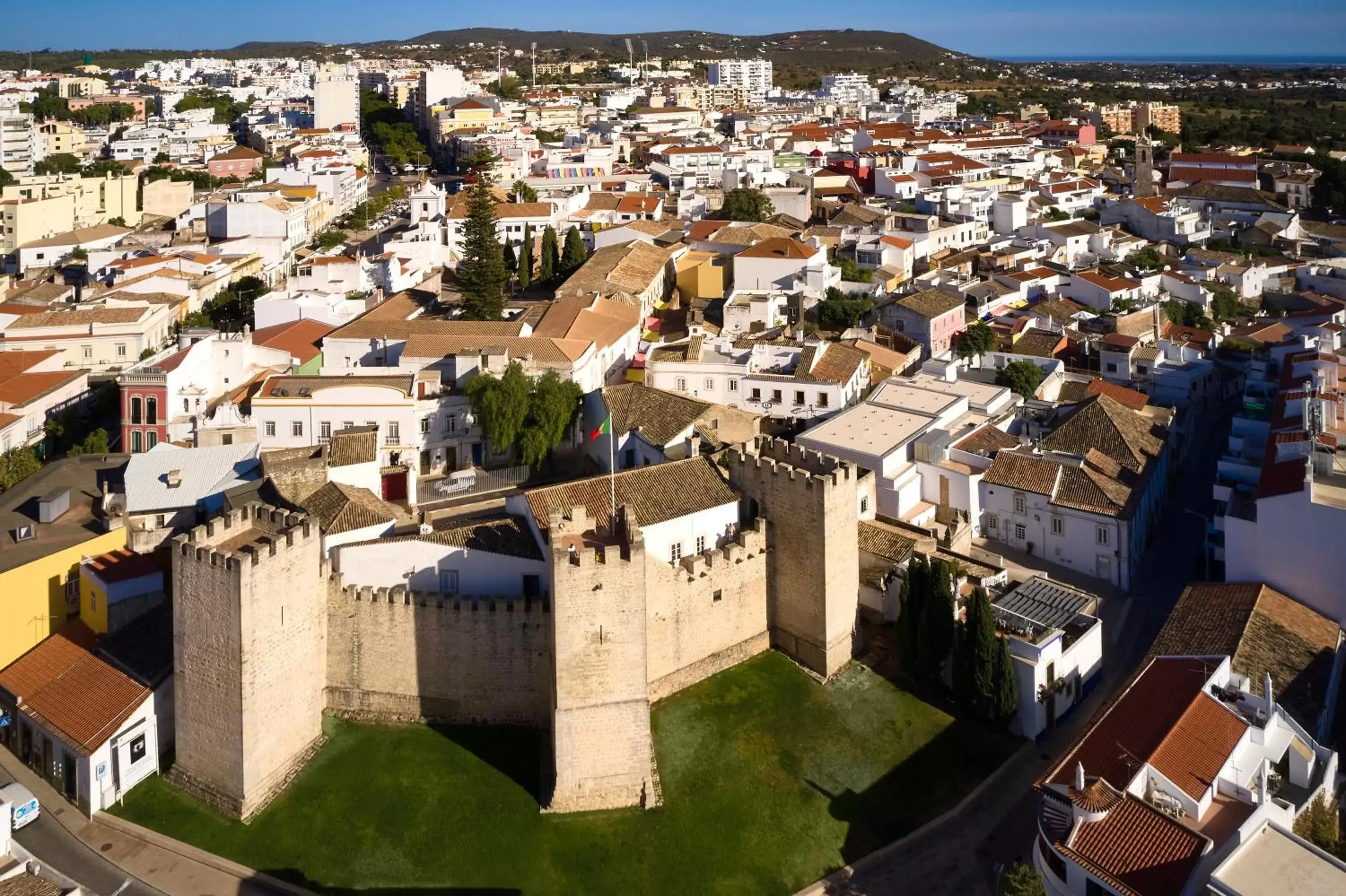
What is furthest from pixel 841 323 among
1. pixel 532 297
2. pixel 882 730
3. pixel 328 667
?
pixel 328 667

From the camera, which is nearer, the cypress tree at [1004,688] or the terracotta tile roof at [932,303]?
the cypress tree at [1004,688]

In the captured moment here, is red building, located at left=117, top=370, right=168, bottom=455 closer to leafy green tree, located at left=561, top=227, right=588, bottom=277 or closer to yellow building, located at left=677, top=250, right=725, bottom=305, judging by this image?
leafy green tree, located at left=561, top=227, right=588, bottom=277

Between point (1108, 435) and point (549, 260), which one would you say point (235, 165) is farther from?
point (1108, 435)

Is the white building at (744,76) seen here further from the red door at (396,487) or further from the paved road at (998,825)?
the paved road at (998,825)

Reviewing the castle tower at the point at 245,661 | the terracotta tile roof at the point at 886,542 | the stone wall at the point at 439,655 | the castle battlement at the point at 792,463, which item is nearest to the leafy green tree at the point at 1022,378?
the terracotta tile roof at the point at 886,542

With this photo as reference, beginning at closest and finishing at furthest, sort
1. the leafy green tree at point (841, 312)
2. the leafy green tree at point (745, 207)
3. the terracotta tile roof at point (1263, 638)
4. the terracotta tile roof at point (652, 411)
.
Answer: the terracotta tile roof at point (1263, 638), the terracotta tile roof at point (652, 411), the leafy green tree at point (841, 312), the leafy green tree at point (745, 207)

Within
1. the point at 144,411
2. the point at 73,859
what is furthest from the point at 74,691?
the point at 144,411

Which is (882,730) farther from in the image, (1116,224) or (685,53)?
(685,53)
